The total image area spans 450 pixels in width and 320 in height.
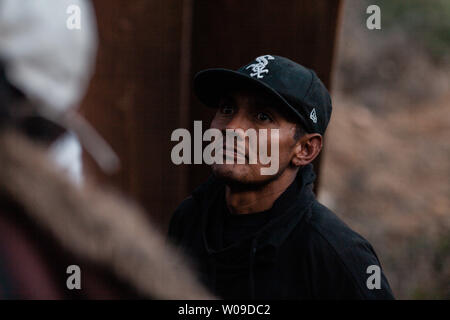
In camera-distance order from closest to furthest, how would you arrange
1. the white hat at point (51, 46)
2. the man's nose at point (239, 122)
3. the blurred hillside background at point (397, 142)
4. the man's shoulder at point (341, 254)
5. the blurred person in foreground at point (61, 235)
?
the blurred person in foreground at point (61, 235) < the white hat at point (51, 46) < the man's shoulder at point (341, 254) < the man's nose at point (239, 122) < the blurred hillside background at point (397, 142)

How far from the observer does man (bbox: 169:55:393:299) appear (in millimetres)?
1745

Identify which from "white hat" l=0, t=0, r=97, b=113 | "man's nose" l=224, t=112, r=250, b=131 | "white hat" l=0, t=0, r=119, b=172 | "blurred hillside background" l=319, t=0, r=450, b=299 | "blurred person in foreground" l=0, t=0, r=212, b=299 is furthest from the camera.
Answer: "blurred hillside background" l=319, t=0, r=450, b=299

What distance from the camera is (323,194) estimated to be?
6387mm

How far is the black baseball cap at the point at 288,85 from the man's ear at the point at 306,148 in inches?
1.0

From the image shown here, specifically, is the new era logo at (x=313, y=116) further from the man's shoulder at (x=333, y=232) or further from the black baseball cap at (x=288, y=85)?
the man's shoulder at (x=333, y=232)

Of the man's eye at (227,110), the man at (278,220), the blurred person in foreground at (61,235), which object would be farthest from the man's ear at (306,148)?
the blurred person in foreground at (61,235)

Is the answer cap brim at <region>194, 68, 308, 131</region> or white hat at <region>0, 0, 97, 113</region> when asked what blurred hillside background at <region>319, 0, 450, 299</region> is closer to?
cap brim at <region>194, 68, 308, 131</region>

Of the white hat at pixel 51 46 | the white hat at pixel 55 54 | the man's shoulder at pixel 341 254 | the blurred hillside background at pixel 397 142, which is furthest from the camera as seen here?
the blurred hillside background at pixel 397 142

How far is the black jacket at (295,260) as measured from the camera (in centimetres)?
172

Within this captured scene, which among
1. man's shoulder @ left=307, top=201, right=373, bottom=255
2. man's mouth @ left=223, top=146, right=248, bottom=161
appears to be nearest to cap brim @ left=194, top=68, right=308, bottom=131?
man's mouth @ left=223, top=146, right=248, bottom=161

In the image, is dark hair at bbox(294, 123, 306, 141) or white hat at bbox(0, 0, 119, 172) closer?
white hat at bbox(0, 0, 119, 172)
